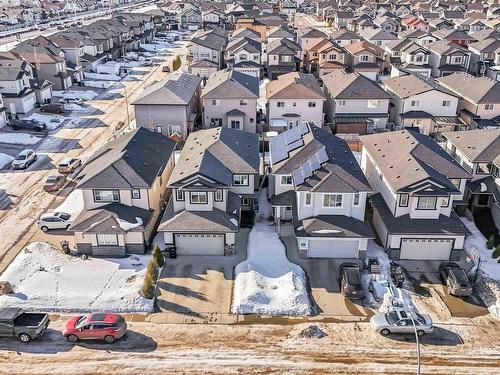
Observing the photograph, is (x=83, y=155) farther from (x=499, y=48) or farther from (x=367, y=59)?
(x=499, y=48)

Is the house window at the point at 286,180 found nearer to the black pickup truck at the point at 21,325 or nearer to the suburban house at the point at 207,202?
the suburban house at the point at 207,202

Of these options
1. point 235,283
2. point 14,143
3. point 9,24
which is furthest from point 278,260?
point 9,24

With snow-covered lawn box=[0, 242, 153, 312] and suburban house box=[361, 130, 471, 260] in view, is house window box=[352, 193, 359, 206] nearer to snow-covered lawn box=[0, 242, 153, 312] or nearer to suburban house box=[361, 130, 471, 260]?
suburban house box=[361, 130, 471, 260]

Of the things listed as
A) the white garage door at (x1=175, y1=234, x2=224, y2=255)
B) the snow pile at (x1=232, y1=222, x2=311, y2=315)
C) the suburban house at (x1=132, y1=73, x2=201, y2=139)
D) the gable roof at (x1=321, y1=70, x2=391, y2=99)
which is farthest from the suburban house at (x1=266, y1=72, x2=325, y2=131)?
the white garage door at (x1=175, y1=234, x2=224, y2=255)

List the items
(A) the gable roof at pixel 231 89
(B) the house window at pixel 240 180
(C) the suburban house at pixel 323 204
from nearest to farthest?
(C) the suburban house at pixel 323 204 < (B) the house window at pixel 240 180 < (A) the gable roof at pixel 231 89

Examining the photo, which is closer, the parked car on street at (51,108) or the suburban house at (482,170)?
the suburban house at (482,170)

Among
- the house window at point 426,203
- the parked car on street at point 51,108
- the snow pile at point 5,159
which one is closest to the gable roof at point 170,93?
the snow pile at point 5,159
